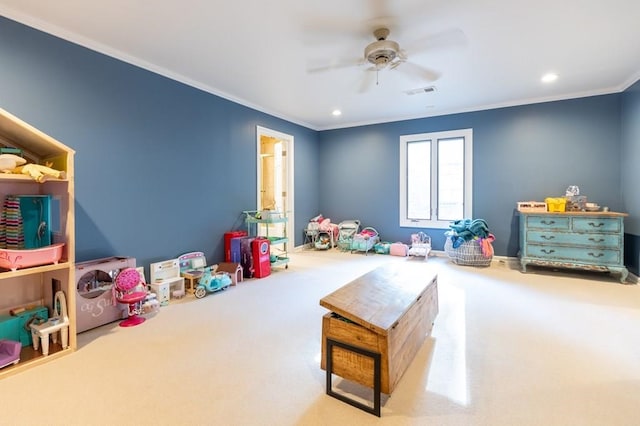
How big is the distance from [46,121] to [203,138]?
1695 millimetres

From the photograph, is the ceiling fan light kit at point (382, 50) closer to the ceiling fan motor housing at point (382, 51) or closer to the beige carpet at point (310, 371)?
the ceiling fan motor housing at point (382, 51)

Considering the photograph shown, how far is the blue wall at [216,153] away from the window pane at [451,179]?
285 millimetres

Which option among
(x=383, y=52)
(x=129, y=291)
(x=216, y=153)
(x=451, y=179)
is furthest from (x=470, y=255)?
(x=129, y=291)

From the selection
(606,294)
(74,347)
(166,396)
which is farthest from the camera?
(606,294)

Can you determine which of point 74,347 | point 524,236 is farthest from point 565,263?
point 74,347

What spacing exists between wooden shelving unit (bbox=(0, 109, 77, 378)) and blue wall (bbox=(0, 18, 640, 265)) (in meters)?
0.46

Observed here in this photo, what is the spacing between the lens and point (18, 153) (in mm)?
2291

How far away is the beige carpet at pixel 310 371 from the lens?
1.58 m

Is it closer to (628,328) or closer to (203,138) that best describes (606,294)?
(628,328)

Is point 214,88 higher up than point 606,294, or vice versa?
point 214,88

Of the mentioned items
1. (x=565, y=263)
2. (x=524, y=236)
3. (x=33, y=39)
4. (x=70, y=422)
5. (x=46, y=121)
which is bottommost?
(x=70, y=422)

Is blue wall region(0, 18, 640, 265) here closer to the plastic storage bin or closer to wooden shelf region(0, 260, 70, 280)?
the plastic storage bin

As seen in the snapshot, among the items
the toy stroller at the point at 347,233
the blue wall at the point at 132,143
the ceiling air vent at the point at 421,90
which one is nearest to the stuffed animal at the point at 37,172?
the blue wall at the point at 132,143

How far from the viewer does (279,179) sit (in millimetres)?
6402
